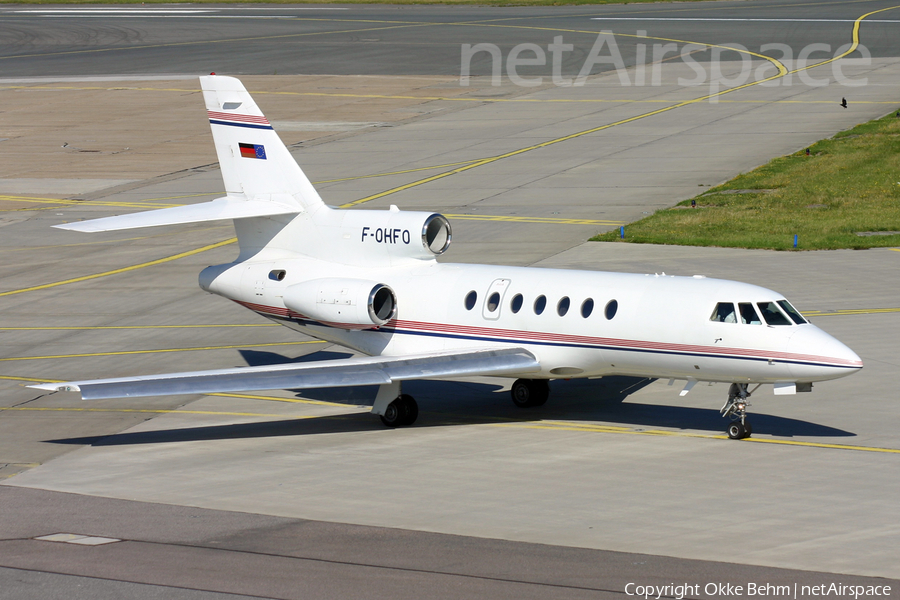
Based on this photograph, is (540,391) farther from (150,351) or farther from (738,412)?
(150,351)

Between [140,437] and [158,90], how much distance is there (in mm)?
56286

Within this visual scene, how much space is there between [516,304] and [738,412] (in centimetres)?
533

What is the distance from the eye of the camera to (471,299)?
25391 mm

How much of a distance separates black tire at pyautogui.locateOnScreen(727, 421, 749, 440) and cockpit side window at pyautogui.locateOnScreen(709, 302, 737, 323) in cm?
208

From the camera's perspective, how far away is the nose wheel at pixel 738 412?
73.2 ft

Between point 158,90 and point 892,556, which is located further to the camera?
point 158,90

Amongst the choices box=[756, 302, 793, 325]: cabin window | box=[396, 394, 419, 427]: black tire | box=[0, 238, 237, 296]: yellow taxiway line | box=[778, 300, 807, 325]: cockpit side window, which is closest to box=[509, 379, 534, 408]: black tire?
box=[396, 394, 419, 427]: black tire

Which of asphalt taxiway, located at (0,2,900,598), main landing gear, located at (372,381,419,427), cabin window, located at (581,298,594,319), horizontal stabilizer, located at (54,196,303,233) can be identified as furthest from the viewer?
main landing gear, located at (372,381,419,427)

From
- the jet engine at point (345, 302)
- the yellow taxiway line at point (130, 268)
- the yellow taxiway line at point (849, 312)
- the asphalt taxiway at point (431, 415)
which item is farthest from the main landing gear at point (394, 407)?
the yellow taxiway line at point (130, 268)

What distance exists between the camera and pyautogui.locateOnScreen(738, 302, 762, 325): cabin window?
2197 centimetres

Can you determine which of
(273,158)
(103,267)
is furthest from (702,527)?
(103,267)

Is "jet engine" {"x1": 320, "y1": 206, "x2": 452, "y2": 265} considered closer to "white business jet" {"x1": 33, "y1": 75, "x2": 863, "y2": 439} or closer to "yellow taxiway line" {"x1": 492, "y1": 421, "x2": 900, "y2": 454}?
"white business jet" {"x1": 33, "y1": 75, "x2": 863, "y2": 439}

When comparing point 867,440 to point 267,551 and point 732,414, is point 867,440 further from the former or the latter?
point 267,551

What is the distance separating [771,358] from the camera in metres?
21.6
